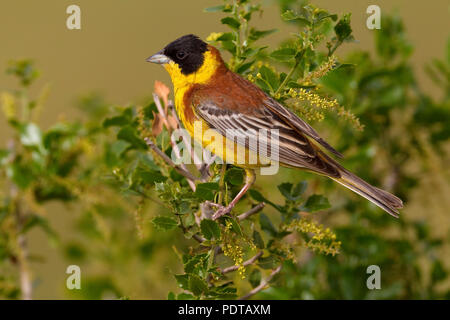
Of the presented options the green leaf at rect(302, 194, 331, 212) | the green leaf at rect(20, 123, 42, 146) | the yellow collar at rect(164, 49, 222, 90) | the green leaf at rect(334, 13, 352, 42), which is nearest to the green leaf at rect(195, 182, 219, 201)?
the green leaf at rect(302, 194, 331, 212)

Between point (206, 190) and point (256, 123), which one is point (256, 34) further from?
point (206, 190)

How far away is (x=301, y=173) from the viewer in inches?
90.1

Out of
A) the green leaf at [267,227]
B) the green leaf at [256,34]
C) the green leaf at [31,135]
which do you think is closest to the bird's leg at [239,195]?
the green leaf at [267,227]

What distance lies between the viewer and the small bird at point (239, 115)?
71.9 inches

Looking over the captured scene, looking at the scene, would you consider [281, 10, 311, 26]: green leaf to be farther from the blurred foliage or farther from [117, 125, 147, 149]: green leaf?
[117, 125, 147, 149]: green leaf

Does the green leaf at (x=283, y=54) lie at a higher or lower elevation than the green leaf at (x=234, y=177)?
higher

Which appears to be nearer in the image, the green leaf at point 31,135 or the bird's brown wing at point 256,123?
the bird's brown wing at point 256,123

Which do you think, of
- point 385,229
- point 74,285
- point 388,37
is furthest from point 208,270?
point 388,37

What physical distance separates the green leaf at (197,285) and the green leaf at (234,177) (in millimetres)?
304

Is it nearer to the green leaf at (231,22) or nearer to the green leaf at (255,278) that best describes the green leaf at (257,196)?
the green leaf at (255,278)

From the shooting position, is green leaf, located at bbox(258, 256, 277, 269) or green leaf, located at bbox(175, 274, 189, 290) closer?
green leaf, located at bbox(175, 274, 189, 290)

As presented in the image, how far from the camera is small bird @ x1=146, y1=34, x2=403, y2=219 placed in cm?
183

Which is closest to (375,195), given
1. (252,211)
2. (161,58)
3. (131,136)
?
(252,211)

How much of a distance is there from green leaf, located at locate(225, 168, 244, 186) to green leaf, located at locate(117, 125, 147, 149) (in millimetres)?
377
